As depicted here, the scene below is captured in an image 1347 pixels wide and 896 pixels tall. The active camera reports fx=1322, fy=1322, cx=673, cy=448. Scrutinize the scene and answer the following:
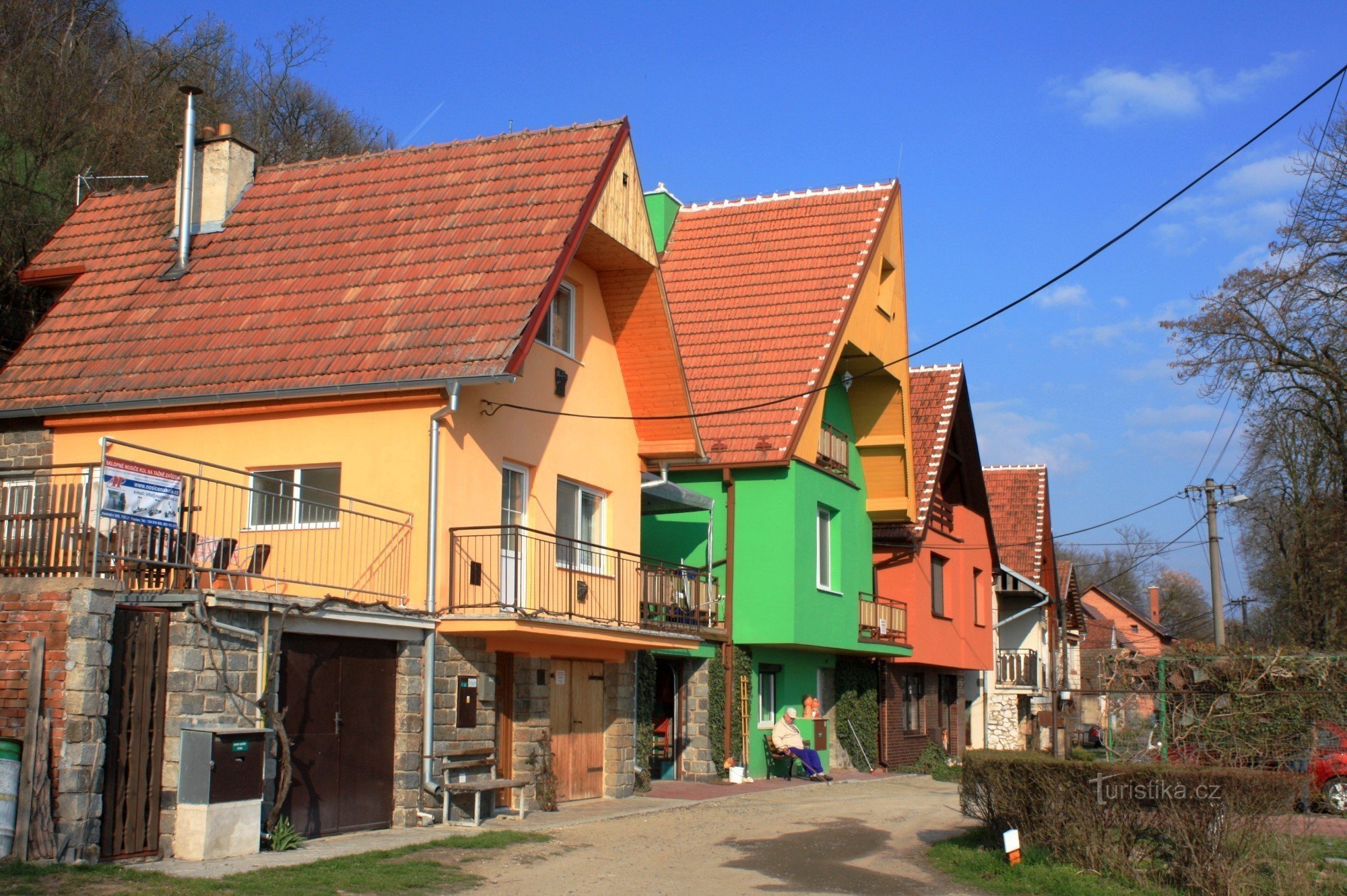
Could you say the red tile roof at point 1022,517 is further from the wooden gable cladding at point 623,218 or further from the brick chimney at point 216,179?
the brick chimney at point 216,179

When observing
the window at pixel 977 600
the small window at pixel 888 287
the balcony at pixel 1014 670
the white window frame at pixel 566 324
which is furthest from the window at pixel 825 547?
the balcony at pixel 1014 670

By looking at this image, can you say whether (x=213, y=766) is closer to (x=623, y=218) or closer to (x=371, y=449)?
(x=371, y=449)

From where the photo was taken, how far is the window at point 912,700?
3169 cm

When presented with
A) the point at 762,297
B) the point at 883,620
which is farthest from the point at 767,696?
the point at 762,297

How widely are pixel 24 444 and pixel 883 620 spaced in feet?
56.9

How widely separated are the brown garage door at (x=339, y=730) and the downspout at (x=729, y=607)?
9.39m

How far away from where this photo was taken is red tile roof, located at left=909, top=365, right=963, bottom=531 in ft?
99.5

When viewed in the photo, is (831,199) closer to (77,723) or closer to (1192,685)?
(1192,685)

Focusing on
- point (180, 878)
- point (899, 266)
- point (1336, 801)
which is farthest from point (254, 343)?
point (899, 266)

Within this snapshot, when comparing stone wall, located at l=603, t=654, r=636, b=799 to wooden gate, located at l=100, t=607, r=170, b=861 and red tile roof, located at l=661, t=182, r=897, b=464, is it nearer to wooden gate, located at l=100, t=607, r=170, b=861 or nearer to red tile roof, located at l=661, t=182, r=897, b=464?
red tile roof, located at l=661, t=182, r=897, b=464

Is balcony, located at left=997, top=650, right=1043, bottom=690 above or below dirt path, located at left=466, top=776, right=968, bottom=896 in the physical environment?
above

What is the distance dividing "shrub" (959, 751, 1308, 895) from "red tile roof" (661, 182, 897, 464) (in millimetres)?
11166

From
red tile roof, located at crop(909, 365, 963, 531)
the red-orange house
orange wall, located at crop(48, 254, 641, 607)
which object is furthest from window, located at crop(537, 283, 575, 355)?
red tile roof, located at crop(909, 365, 963, 531)

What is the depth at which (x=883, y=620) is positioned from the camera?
28.1 meters
